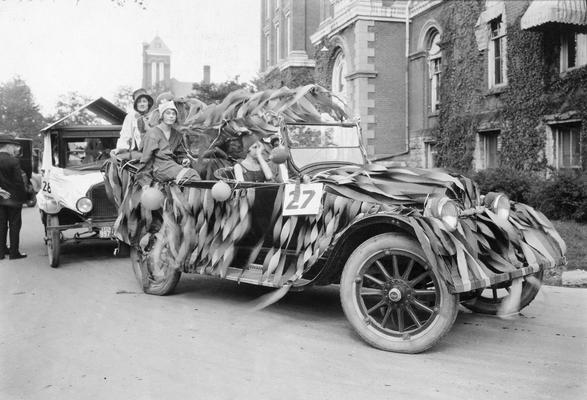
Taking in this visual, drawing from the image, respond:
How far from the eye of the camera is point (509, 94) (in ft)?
52.5

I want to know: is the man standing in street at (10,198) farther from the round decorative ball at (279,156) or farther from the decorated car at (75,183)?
the round decorative ball at (279,156)

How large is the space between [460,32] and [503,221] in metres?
15.1

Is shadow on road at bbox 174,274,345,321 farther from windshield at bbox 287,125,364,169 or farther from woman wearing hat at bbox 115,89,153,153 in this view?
woman wearing hat at bbox 115,89,153,153

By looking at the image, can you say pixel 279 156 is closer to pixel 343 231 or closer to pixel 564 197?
Answer: pixel 343 231

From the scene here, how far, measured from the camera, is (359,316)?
459 cm

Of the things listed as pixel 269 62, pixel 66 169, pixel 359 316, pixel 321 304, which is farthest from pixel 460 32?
pixel 269 62

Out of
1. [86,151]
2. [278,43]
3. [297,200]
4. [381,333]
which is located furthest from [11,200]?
[278,43]

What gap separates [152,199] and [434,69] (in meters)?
16.8

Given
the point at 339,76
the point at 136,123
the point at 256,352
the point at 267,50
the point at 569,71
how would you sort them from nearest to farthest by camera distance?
the point at 256,352 < the point at 136,123 < the point at 569,71 < the point at 339,76 < the point at 267,50

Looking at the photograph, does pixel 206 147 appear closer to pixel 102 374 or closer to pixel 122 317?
pixel 122 317

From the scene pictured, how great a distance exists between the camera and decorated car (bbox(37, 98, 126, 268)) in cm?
907

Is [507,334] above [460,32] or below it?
below

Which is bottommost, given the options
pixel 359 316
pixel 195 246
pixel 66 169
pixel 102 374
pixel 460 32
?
pixel 102 374

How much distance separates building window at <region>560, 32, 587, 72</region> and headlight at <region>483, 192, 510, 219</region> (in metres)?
10.4
